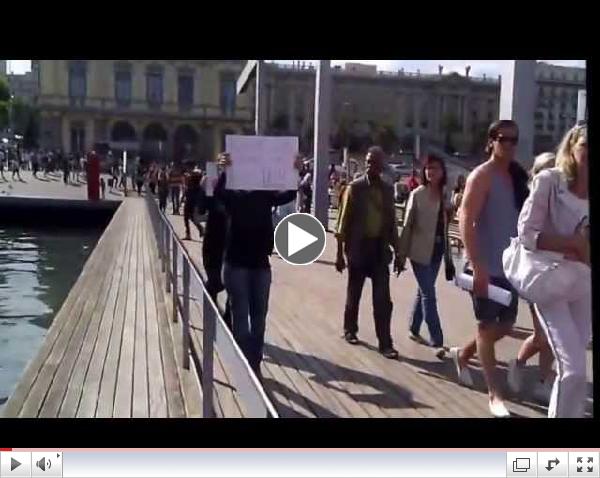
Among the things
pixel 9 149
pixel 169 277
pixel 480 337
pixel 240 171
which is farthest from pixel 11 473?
pixel 169 277

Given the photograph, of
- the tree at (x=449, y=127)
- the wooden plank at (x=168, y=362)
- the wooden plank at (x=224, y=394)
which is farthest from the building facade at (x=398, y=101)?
the wooden plank at (x=168, y=362)

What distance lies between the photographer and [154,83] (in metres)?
1.68

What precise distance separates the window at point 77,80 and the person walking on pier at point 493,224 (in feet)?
2.89

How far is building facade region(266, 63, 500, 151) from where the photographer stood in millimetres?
1617

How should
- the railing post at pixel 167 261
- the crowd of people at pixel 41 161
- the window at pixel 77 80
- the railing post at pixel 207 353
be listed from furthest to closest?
the railing post at pixel 167 261 → the crowd of people at pixel 41 161 → the railing post at pixel 207 353 → the window at pixel 77 80

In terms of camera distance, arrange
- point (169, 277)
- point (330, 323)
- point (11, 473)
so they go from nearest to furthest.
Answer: point (11, 473), point (330, 323), point (169, 277)

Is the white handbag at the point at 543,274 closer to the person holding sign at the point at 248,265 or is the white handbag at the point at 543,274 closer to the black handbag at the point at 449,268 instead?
the black handbag at the point at 449,268

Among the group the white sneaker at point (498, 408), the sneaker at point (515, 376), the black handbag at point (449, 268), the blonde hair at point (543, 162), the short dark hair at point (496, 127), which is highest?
the short dark hair at point (496, 127)

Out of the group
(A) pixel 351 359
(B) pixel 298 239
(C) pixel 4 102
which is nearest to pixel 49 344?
(A) pixel 351 359

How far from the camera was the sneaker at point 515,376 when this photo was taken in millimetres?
2074

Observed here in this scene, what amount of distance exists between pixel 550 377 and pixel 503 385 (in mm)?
184

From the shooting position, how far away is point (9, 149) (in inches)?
82.7
